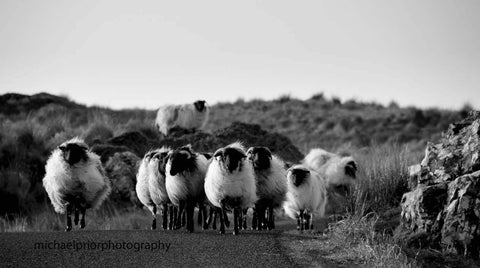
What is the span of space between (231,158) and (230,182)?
43 cm

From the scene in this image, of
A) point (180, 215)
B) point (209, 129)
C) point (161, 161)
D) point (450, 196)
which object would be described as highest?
point (209, 129)

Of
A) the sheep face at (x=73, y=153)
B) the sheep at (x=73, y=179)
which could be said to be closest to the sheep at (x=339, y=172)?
the sheep at (x=73, y=179)

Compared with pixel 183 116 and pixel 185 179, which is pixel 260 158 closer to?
pixel 185 179

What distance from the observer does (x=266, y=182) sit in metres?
11.9

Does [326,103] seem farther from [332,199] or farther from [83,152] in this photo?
[83,152]

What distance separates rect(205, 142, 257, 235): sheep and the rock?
6.90 meters

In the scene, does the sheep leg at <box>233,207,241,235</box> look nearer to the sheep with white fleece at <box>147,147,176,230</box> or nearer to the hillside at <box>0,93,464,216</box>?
the sheep with white fleece at <box>147,147,176,230</box>

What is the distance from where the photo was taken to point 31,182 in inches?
719

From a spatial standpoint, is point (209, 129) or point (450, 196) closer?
point (450, 196)

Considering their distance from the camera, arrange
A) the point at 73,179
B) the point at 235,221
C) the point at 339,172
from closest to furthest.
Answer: the point at 235,221, the point at 73,179, the point at 339,172

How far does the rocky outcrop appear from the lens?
916cm

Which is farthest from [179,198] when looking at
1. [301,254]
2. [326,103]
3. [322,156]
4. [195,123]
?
[326,103]

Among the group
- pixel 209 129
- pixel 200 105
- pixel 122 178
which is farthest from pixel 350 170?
pixel 209 129

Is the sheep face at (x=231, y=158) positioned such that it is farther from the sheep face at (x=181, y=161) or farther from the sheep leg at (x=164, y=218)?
the sheep leg at (x=164, y=218)
